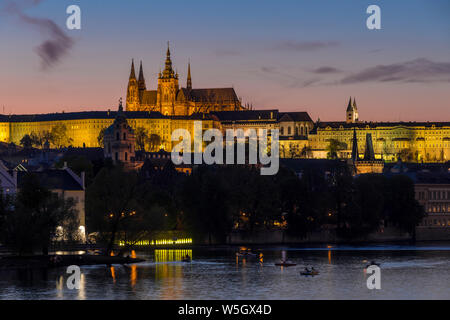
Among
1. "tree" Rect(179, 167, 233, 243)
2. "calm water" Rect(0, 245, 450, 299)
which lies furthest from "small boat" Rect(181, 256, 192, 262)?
"tree" Rect(179, 167, 233, 243)

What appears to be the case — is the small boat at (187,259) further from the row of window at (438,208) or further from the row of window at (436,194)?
the row of window at (436,194)

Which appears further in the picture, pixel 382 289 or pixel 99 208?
pixel 99 208

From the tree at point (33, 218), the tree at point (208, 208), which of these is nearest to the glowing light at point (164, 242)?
the tree at point (208, 208)

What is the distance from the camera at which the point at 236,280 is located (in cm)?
7169

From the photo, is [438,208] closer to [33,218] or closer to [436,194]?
[436,194]

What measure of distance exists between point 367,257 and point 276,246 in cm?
1588

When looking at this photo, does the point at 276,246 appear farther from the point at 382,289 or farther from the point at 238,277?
the point at 382,289

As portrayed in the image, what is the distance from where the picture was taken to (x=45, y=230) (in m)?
75.2

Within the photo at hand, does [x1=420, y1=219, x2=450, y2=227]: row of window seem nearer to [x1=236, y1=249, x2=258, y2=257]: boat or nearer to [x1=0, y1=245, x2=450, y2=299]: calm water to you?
[x1=0, y1=245, x2=450, y2=299]: calm water

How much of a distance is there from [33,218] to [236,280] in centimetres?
1487

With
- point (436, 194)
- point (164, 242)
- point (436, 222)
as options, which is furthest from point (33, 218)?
point (436, 194)
